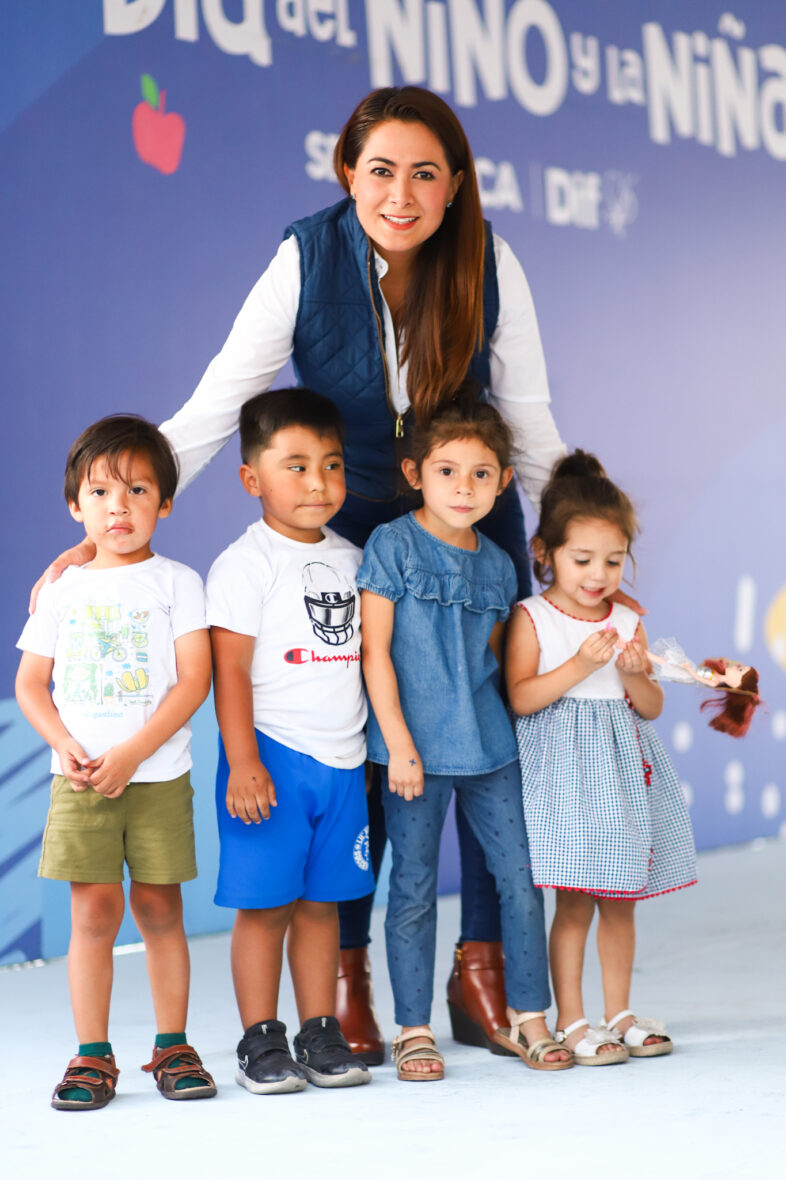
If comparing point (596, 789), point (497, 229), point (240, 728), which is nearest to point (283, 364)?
point (240, 728)

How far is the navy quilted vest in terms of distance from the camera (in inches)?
78.9

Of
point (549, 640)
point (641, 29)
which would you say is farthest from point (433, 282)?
point (641, 29)

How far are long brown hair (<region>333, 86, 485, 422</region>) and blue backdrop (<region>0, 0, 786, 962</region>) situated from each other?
1.04 meters

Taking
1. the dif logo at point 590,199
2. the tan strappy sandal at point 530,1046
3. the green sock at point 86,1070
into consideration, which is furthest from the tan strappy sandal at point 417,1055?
the dif logo at point 590,199

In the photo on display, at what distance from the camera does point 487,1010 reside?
2.10 meters

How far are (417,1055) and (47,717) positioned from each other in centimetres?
74

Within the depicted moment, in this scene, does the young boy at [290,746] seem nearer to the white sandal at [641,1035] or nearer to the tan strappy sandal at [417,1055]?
the tan strappy sandal at [417,1055]

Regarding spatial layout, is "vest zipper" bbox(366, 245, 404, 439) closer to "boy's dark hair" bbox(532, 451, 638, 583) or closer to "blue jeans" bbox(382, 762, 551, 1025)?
"boy's dark hair" bbox(532, 451, 638, 583)

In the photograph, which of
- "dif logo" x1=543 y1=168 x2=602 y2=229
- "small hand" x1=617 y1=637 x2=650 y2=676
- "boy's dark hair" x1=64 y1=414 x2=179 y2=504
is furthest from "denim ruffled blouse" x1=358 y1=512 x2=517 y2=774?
"dif logo" x1=543 y1=168 x2=602 y2=229

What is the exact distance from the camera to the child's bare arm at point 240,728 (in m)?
1.85

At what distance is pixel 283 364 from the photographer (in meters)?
2.09

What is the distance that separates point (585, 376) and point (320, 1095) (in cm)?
238

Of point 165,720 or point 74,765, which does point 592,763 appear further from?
point 74,765

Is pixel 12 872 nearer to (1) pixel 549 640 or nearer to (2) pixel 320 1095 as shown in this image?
(2) pixel 320 1095
